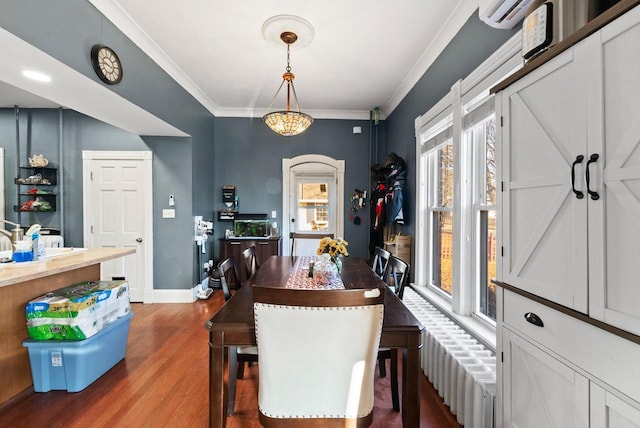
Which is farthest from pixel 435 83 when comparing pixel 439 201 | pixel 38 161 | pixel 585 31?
pixel 38 161

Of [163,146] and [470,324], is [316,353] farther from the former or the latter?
[163,146]

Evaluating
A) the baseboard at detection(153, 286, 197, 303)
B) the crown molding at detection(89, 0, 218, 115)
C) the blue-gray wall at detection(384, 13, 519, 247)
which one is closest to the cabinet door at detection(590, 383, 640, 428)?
the blue-gray wall at detection(384, 13, 519, 247)

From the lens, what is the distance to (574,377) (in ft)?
3.14

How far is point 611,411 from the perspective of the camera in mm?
846

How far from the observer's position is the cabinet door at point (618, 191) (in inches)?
31.1

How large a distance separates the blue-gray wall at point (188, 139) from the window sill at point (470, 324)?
0.94 meters

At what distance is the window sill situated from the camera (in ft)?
6.17

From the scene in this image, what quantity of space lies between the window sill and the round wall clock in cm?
327

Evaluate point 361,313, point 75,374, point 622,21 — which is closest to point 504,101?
point 622,21

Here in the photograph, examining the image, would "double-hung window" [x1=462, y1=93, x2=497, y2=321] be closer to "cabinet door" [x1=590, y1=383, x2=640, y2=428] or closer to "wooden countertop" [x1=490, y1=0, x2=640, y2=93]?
"wooden countertop" [x1=490, y1=0, x2=640, y2=93]

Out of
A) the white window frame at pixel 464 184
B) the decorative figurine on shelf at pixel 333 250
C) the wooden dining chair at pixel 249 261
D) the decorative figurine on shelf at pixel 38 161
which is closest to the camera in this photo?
the white window frame at pixel 464 184

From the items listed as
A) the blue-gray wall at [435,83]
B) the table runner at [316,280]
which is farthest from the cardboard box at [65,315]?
the blue-gray wall at [435,83]

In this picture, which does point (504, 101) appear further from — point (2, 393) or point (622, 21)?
point (2, 393)

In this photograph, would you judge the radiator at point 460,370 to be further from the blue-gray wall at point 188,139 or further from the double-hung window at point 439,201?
the blue-gray wall at point 188,139
